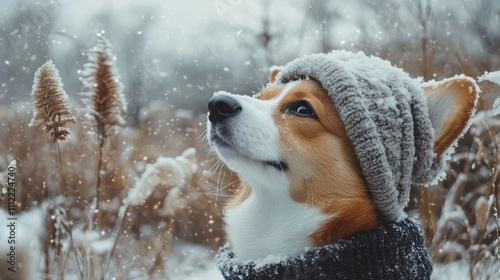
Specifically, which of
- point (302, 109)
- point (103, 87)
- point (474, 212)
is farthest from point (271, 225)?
point (474, 212)

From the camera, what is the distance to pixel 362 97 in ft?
4.50

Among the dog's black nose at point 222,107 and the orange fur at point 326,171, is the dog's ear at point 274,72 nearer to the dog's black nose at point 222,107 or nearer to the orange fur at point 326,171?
the orange fur at point 326,171

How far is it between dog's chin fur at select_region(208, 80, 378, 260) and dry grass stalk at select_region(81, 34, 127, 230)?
46 cm

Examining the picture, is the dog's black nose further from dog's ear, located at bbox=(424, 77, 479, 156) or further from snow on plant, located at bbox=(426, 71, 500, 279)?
snow on plant, located at bbox=(426, 71, 500, 279)

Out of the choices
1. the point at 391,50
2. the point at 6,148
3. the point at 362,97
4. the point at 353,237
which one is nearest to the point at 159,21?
the point at 6,148

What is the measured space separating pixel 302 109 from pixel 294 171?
186 mm

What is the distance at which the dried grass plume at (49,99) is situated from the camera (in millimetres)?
1604

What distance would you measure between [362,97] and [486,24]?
1.93 meters

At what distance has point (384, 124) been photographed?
4.51 feet

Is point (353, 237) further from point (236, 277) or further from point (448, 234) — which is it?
point (448, 234)

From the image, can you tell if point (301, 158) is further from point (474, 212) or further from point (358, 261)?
point (474, 212)

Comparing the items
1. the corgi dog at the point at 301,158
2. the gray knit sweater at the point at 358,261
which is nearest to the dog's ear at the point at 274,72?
the corgi dog at the point at 301,158

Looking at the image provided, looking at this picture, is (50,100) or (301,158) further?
(50,100)

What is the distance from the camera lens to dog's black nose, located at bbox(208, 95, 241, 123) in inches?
52.4
